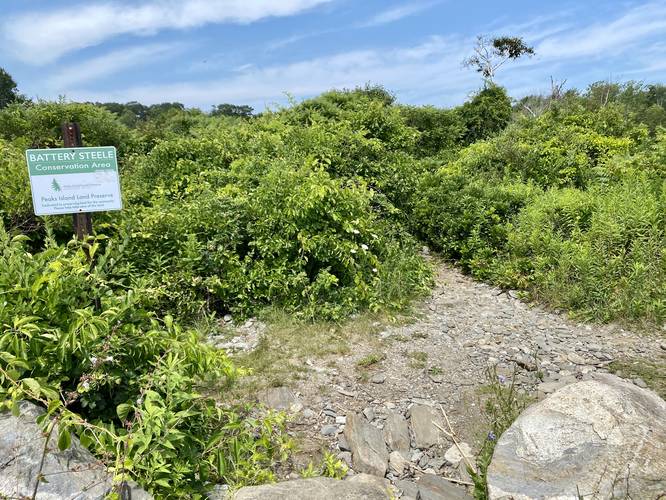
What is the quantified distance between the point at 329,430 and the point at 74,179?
2.57m

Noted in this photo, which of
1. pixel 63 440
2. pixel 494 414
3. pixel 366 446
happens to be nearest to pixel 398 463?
pixel 366 446

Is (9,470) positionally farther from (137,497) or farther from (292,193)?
(292,193)

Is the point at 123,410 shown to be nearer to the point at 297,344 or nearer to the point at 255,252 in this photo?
the point at 297,344

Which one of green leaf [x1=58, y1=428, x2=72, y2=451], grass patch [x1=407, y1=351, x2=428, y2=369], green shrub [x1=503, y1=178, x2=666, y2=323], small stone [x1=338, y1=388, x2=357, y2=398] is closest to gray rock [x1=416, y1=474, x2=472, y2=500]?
small stone [x1=338, y1=388, x2=357, y2=398]

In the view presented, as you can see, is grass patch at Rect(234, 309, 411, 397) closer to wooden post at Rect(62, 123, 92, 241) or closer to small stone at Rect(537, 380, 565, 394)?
small stone at Rect(537, 380, 565, 394)

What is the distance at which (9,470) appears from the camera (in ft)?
6.97

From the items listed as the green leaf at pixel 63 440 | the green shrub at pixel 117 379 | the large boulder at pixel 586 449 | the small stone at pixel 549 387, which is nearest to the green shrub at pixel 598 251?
the small stone at pixel 549 387

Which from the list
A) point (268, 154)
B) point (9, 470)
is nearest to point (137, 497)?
point (9, 470)

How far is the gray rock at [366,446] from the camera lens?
309cm

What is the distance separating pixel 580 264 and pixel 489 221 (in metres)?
1.51

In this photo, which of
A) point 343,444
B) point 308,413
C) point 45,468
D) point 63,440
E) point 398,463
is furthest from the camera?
point 308,413

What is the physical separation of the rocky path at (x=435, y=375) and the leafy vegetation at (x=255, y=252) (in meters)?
0.27

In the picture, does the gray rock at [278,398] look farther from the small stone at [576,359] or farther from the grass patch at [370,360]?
the small stone at [576,359]

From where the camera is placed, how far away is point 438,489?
2881 millimetres
